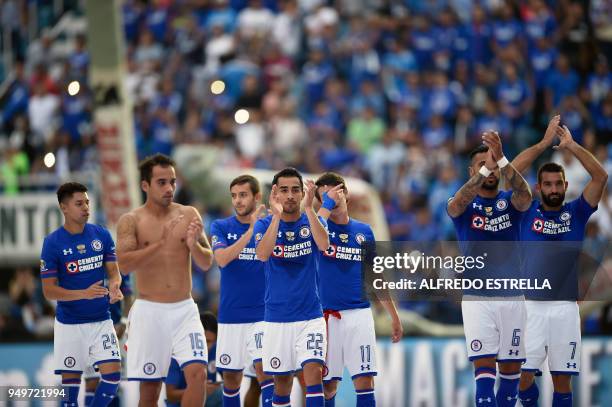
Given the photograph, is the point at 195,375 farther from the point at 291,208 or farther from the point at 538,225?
the point at 538,225

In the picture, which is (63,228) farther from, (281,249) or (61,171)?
(61,171)

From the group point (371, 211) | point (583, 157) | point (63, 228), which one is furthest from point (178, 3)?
point (583, 157)

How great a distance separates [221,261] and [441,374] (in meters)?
5.00

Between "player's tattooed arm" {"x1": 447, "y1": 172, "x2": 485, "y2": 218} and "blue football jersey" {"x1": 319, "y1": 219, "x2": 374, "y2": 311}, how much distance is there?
0.99 meters

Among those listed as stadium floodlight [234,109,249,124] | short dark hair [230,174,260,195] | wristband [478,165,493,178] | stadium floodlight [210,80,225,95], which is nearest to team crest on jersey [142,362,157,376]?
short dark hair [230,174,260,195]

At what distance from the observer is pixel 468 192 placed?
11984 mm

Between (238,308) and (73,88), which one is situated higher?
(73,88)

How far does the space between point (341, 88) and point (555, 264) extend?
1066 centimetres

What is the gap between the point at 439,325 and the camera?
1689 centimetres

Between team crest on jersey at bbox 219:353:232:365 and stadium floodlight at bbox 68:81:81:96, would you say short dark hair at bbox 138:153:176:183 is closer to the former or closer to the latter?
team crest on jersey at bbox 219:353:232:365

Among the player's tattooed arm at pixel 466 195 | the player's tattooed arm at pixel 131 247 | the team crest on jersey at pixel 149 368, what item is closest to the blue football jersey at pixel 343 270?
the player's tattooed arm at pixel 466 195

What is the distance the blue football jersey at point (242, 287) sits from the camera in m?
13.0

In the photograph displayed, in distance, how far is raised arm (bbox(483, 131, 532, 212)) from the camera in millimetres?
11664

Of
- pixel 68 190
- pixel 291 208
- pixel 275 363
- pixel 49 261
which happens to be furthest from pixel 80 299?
pixel 291 208
